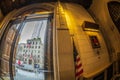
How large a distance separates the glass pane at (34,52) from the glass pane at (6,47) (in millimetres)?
252

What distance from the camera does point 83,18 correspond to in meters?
2.84

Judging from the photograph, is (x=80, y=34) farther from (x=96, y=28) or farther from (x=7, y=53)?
(x=7, y=53)

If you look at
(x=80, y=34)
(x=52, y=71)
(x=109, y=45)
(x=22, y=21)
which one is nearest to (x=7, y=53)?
(x=22, y=21)

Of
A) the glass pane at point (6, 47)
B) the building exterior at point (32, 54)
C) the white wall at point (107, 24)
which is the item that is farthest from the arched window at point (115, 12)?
the glass pane at point (6, 47)

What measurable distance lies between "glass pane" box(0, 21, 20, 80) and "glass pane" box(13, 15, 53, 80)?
0.83ft

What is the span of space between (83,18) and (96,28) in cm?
36

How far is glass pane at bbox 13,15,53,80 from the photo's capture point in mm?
2361

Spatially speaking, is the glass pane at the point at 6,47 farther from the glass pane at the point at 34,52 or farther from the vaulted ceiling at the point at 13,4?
the vaulted ceiling at the point at 13,4

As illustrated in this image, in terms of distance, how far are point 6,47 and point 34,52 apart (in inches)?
27.6

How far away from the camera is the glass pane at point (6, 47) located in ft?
9.18

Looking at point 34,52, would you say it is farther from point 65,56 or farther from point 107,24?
point 107,24

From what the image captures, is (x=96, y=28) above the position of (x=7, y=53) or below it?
above

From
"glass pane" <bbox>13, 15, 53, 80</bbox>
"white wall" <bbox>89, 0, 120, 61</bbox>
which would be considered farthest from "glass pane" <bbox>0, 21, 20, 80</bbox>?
"white wall" <bbox>89, 0, 120, 61</bbox>

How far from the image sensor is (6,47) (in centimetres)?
289
